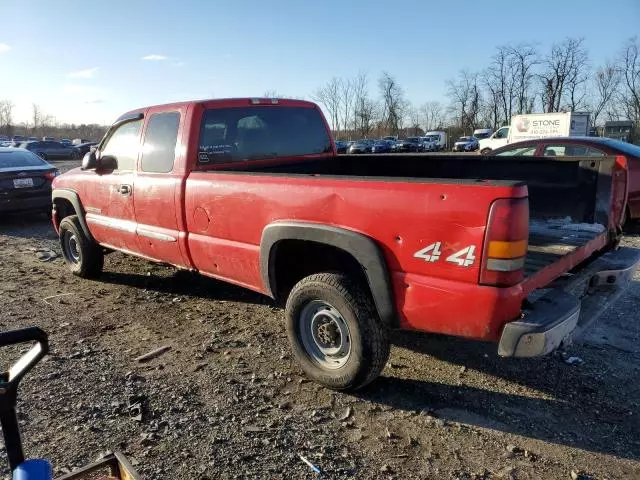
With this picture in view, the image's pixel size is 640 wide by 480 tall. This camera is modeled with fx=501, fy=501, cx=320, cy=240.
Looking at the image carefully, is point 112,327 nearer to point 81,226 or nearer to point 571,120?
point 81,226

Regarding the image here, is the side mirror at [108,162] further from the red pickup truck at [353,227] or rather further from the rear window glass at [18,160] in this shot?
the rear window glass at [18,160]

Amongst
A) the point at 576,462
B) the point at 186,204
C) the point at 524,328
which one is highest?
the point at 186,204

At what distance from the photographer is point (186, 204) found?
4242mm

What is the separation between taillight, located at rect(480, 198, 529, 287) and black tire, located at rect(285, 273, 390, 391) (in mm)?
854

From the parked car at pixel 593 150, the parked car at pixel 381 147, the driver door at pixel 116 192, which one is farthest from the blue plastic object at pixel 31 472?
the parked car at pixel 381 147

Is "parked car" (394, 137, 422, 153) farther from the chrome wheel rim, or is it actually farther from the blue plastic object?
the blue plastic object

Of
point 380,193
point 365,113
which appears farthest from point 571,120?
Result: point 365,113

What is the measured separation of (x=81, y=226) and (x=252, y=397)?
3.67 metres

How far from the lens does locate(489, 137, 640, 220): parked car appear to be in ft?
25.3

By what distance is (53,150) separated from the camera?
130 feet

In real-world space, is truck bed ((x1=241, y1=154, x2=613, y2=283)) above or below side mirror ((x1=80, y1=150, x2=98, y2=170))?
below

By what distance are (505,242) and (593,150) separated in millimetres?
7393

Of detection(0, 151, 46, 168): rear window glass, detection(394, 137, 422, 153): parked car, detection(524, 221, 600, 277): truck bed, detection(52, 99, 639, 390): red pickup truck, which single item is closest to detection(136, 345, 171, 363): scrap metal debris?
detection(52, 99, 639, 390): red pickup truck

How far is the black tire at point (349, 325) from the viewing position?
3.17 meters
